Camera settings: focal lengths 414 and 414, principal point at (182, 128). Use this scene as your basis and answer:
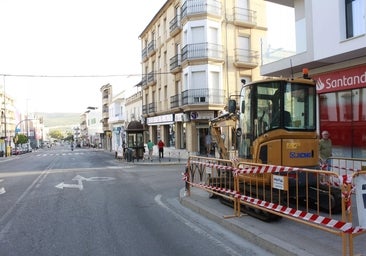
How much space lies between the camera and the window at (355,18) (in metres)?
12.3

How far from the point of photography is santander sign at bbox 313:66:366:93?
12773mm

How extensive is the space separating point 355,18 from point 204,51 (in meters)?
20.9

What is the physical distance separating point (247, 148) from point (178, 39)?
94.1 feet

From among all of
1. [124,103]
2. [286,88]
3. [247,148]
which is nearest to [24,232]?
[247,148]

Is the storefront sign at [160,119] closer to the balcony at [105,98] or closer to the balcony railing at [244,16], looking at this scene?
the balcony railing at [244,16]

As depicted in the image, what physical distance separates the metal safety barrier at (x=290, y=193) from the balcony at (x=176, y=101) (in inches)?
1001

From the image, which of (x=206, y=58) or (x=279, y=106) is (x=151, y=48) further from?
(x=279, y=106)

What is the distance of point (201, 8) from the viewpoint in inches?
1296

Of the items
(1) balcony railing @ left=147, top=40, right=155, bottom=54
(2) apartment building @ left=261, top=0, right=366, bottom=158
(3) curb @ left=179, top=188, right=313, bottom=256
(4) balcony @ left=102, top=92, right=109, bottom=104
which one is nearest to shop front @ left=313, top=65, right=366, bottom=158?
(2) apartment building @ left=261, top=0, right=366, bottom=158

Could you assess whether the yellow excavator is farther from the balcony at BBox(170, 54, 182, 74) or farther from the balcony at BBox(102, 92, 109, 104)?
the balcony at BBox(102, 92, 109, 104)

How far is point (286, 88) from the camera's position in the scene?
8.88m

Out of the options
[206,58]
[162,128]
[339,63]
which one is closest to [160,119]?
[162,128]

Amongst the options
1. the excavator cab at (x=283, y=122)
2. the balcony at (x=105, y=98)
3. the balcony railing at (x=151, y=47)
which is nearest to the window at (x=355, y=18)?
the excavator cab at (x=283, y=122)

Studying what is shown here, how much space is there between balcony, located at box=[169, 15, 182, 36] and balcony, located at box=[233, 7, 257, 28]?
4835mm
